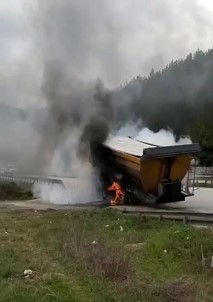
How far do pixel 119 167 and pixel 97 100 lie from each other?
169 inches

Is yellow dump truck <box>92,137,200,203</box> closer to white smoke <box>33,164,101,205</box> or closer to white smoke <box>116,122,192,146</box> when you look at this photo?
white smoke <box>33,164,101,205</box>

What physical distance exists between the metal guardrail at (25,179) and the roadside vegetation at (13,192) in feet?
1.63

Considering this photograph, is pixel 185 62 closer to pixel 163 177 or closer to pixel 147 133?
pixel 147 133

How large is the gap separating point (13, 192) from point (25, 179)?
4.03 feet

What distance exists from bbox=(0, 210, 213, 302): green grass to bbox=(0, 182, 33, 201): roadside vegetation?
13636 millimetres

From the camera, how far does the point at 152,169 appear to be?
66.3ft

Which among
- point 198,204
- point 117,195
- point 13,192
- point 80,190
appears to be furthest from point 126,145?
point 13,192

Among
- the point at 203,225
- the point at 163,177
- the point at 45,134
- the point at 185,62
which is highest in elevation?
the point at 185,62

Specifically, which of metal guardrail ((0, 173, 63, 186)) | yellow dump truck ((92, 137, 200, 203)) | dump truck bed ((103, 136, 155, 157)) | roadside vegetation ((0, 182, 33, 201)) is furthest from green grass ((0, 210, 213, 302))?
roadside vegetation ((0, 182, 33, 201))

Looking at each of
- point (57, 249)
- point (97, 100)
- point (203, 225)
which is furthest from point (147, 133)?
point (57, 249)

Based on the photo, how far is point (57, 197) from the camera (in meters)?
24.0

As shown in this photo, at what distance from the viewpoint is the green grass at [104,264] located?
7.00m

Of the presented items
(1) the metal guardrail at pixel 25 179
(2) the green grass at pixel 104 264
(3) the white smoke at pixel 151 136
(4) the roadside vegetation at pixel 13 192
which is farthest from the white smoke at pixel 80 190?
(2) the green grass at pixel 104 264

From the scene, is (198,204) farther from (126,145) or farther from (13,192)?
(13,192)
